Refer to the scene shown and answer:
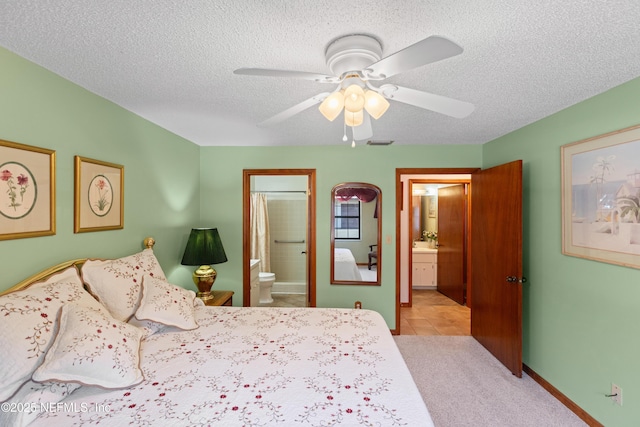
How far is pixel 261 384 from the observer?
4.59ft

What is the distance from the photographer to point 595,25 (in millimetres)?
1302

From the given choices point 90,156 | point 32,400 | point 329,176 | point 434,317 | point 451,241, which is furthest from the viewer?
point 451,241

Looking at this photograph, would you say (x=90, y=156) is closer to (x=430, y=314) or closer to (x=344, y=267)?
(x=344, y=267)

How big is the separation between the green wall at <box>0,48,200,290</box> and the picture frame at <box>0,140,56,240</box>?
4cm

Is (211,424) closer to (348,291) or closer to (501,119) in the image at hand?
(348,291)

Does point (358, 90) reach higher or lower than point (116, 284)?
higher

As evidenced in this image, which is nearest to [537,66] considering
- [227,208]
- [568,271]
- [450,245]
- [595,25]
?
[595,25]

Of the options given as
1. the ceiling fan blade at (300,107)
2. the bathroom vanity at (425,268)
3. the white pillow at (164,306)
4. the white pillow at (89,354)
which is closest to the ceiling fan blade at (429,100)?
the ceiling fan blade at (300,107)

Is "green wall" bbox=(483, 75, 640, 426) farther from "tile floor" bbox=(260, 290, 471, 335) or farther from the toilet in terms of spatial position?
the toilet

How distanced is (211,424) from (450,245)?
4982 mm

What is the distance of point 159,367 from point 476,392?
2.50 metres

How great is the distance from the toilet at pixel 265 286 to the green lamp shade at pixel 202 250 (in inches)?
74.5

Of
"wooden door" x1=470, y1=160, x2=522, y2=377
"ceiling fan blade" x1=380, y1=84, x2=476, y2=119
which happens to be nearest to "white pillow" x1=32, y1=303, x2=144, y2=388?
"ceiling fan blade" x1=380, y1=84, x2=476, y2=119

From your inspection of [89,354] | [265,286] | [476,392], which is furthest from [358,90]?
[265,286]
